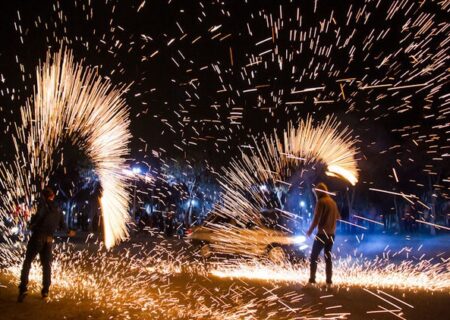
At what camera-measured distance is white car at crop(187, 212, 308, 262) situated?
14.1 metres

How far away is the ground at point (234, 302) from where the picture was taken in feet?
22.9

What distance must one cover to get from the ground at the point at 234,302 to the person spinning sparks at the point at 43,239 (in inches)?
12.2

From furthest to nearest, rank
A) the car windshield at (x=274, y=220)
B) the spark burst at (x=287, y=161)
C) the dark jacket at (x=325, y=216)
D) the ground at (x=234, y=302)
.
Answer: the spark burst at (x=287, y=161)
the car windshield at (x=274, y=220)
the dark jacket at (x=325, y=216)
the ground at (x=234, y=302)

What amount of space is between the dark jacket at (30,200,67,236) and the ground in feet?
3.45

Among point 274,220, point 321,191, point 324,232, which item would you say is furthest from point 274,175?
point 324,232

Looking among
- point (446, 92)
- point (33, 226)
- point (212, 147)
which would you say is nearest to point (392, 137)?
point (446, 92)

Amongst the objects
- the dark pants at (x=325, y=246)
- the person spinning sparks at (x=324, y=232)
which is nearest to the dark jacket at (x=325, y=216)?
the person spinning sparks at (x=324, y=232)

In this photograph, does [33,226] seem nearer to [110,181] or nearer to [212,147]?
[110,181]

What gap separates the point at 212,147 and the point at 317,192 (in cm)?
2439

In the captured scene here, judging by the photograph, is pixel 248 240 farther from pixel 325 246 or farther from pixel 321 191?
pixel 325 246

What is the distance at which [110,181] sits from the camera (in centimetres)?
1664

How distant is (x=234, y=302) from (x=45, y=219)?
10.6 ft

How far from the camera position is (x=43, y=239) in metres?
7.93

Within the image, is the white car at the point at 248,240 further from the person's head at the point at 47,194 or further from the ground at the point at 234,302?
the person's head at the point at 47,194
